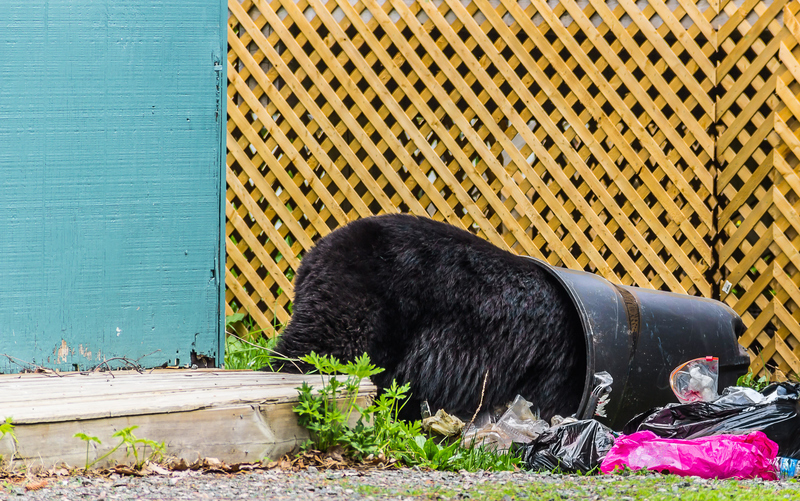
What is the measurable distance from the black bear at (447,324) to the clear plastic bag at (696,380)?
1.08 ft

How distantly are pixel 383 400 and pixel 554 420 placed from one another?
652 mm

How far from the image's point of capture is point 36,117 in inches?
86.0

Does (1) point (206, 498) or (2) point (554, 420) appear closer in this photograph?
(1) point (206, 498)

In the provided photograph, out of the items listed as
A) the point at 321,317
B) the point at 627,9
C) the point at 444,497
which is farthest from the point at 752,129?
the point at 444,497

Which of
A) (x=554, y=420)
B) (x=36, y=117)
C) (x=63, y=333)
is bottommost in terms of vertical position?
(x=554, y=420)

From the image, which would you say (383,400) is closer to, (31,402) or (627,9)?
(31,402)

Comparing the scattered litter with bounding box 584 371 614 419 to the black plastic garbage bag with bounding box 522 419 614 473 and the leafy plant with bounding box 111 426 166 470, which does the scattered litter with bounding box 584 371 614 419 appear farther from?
the leafy plant with bounding box 111 426 166 470

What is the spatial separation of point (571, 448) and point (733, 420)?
54 centimetres

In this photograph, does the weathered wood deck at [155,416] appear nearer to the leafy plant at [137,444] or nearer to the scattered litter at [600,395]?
the leafy plant at [137,444]

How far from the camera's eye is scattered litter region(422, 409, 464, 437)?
6.93ft

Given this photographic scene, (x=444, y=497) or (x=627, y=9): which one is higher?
(x=627, y=9)

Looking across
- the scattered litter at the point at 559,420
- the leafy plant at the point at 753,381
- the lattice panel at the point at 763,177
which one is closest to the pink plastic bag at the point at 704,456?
the scattered litter at the point at 559,420

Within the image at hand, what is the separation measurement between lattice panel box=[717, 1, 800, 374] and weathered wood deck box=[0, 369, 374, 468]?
236 centimetres

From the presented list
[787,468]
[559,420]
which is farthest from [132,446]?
[787,468]
